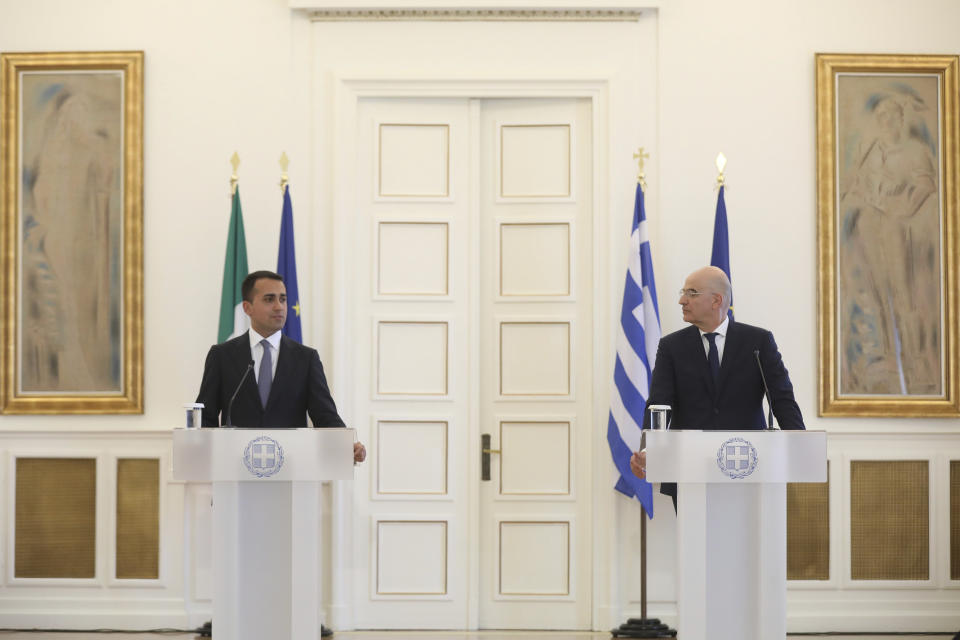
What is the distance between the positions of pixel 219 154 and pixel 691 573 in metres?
4.00

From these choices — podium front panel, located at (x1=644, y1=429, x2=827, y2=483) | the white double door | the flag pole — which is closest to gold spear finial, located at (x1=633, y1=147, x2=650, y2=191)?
the white double door

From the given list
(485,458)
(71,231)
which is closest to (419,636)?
(485,458)

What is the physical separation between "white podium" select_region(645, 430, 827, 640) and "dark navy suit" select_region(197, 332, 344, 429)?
65.6 inches

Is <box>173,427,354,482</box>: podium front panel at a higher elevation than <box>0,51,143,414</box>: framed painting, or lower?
lower

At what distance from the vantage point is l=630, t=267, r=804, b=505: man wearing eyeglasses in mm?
4492

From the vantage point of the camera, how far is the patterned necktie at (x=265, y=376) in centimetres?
470

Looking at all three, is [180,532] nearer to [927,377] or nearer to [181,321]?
[181,321]

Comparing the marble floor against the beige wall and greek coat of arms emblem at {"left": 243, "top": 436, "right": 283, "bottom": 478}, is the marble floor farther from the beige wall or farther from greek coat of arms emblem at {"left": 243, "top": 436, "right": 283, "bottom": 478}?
greek coat of arms emblem at {"left": 243, "top": 436, "right": 283, "bottom": 478}

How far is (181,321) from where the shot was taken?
6285mm

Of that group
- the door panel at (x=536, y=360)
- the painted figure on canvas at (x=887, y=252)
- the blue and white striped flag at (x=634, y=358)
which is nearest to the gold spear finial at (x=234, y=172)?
the door panel at (x=536, y=360)

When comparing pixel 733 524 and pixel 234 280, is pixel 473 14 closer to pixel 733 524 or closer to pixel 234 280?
pixel 234 280

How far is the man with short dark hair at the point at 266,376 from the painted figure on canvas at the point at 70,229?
183cm

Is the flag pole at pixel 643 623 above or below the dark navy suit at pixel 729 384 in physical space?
below

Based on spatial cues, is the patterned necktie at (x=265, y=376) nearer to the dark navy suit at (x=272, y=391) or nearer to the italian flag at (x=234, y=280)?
the dark navy suit at (x=272, y=391)
